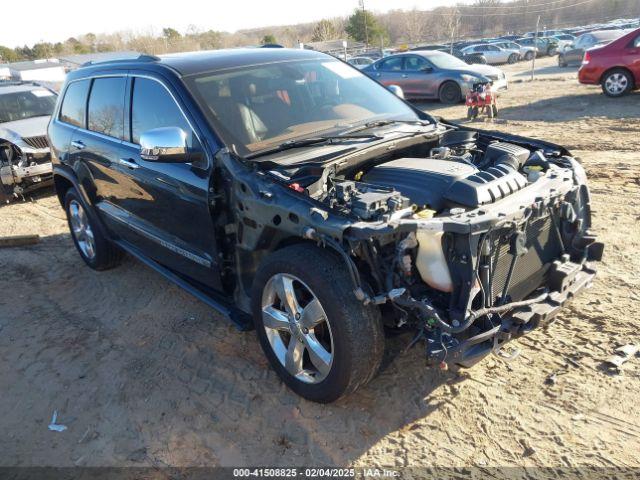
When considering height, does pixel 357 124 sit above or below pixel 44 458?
above

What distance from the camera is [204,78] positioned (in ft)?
12.1

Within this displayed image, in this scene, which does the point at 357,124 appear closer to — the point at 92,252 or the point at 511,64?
the point at 92,252

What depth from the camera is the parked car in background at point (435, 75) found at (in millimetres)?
13953

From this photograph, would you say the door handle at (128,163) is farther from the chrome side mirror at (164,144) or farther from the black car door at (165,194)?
the chrome side mirror at (164,144)

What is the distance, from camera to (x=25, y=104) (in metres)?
9.86

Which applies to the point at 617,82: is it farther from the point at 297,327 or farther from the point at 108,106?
the point at 297,327

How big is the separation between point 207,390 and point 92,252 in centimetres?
276

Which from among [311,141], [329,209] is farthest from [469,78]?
[329,209]

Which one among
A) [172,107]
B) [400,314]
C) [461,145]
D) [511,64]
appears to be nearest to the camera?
[400,314]

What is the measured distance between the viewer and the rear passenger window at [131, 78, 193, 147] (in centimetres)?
354

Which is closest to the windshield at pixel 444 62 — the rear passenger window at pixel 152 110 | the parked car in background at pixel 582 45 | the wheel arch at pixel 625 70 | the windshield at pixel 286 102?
the wheel arch at pixel 625 70

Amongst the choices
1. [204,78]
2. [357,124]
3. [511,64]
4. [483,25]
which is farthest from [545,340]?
[483,25]

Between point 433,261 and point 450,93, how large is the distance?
12853mm

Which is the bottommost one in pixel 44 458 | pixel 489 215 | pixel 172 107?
pixel 44 458
